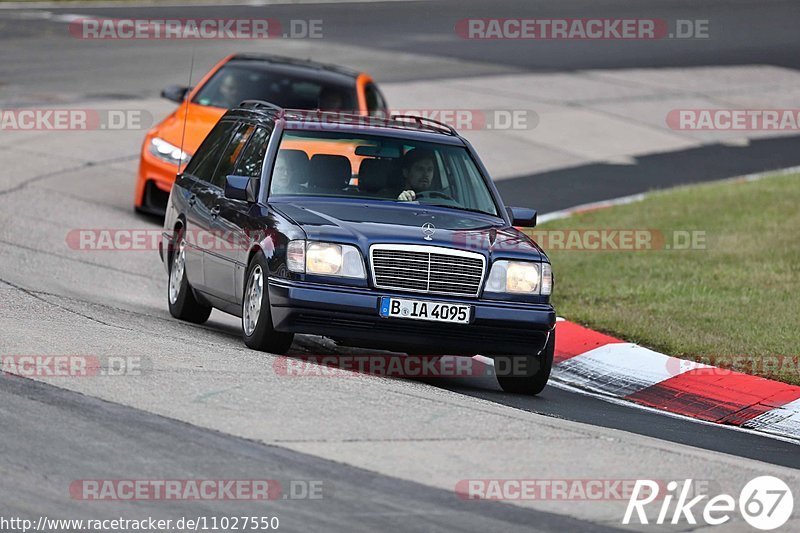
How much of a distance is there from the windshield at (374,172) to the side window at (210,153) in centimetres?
106

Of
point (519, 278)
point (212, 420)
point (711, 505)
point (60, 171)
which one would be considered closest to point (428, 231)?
point (519, 278)

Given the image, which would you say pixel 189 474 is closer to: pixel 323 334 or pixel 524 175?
pixel 323 334

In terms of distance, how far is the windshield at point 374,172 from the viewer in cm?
1022

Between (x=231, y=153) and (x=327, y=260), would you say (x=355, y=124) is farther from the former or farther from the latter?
(x=327, y=260)

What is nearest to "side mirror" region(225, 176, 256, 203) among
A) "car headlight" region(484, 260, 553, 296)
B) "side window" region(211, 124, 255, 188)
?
"side window" region(211, 124, 255, 188)

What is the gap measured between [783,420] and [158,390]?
13.1 ft

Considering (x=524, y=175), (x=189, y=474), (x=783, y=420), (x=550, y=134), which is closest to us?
(x=189, y=474)

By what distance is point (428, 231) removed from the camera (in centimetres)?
948

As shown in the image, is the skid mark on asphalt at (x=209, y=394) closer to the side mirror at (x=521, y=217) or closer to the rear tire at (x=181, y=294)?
the side mirror at (x=521, y=217)

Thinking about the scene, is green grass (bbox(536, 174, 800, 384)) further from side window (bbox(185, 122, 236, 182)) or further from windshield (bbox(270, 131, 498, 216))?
side window (bbox(185, 122, 236, 182))

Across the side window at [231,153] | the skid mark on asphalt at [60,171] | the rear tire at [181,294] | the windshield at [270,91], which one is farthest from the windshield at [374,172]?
the skid mark on asphalt at [60,171]

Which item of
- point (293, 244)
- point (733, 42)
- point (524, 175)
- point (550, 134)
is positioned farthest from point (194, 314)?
point (733, 42)

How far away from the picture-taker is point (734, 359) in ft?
36.3

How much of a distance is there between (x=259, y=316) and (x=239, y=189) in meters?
1.03
